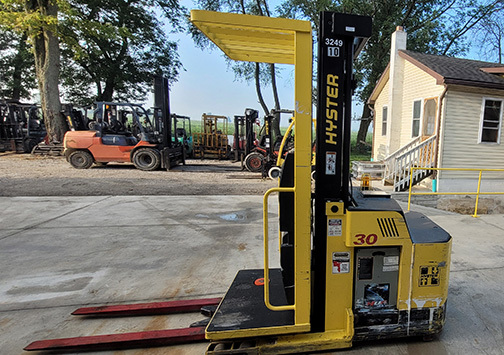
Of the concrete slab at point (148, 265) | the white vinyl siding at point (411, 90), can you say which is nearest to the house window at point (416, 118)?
the white vinyl siding at point (411, 90)

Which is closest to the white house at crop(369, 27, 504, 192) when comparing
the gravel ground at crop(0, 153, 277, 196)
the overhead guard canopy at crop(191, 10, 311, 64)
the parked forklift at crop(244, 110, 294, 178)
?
the parked forklift at crop(244, 110, 294, 178)

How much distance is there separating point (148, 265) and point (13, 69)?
32471mm

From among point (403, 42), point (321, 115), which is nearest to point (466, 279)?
point (321, 115)

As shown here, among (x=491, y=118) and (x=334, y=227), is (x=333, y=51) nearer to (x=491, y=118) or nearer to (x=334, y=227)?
(x=334, y=227)

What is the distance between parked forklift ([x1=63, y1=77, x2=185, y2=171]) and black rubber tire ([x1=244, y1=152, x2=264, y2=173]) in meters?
3.61

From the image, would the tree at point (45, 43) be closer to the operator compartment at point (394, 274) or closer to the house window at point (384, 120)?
the house window at point (384, 120)

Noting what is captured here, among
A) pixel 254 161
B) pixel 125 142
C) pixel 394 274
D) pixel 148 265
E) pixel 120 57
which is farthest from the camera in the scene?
pixel 120 57

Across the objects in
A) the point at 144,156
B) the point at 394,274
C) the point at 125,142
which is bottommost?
the point at 394,274

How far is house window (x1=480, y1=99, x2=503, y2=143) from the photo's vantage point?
9.96 m

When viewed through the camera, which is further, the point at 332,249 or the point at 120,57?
the point at 120,57

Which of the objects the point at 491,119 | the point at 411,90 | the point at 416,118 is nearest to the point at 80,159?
the point at 416,118

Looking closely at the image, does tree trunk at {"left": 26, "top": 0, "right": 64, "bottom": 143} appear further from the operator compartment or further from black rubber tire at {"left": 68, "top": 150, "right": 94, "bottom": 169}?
the operator compartment

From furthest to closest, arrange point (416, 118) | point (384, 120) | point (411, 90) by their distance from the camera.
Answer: point (384, 120) → point (411, 90) → point (416, 118)

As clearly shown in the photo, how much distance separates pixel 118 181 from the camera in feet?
34.0
